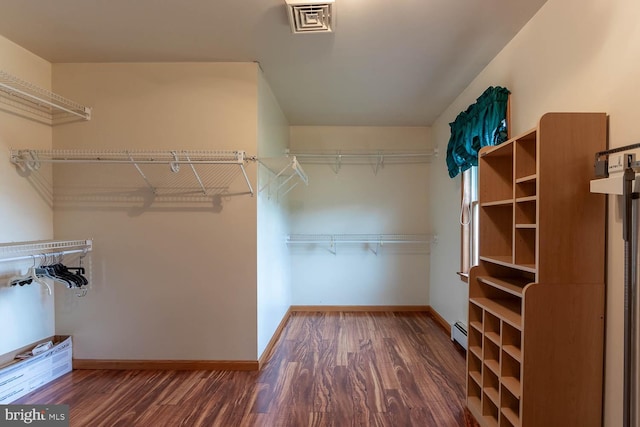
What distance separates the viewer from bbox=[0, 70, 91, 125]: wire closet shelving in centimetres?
209

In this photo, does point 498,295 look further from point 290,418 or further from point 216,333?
point 216,333

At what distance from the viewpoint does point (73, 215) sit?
2.44 meters

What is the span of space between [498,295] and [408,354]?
46.1 inches

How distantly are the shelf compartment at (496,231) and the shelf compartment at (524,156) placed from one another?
359 millimetres

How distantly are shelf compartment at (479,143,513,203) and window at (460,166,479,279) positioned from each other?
1001 millimetres

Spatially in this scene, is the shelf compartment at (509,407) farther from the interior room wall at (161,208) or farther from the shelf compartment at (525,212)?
the interior room wall at (161,208)

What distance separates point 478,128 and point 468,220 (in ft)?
3.39

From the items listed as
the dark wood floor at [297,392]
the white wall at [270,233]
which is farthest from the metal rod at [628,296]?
the white wall at [270,233]

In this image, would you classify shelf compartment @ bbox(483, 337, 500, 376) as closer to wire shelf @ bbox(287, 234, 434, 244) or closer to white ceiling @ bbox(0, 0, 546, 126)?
white ceiling @ bbox(0, 0, 546, 126)

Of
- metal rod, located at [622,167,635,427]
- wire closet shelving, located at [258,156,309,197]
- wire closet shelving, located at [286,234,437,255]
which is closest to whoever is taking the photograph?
metal rod, located at [622,167,635,427]

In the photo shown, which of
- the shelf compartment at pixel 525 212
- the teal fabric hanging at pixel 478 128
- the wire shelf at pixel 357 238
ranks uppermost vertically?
the teal fabric hanging at pixel 478 128

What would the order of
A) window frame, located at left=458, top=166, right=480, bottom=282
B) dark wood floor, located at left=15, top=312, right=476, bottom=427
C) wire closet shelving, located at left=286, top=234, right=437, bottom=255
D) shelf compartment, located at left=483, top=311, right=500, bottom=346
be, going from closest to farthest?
shelf compartment, located at left=483, top=311, right=500, bottom=346, dark wood floor, located at left=15, top=312, right=476, bottom=427, window frame, located at left=458, top=166, right=480, bottom=282, wire closet shelving, located at left=286, top=234, right=437, bottom=255

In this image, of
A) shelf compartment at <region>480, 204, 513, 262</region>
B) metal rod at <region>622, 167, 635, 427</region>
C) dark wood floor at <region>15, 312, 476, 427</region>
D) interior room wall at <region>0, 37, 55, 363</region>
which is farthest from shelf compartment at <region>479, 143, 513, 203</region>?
interior room wall at <region>0, 37, 55, 363</region>

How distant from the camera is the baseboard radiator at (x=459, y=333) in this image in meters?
2.78
